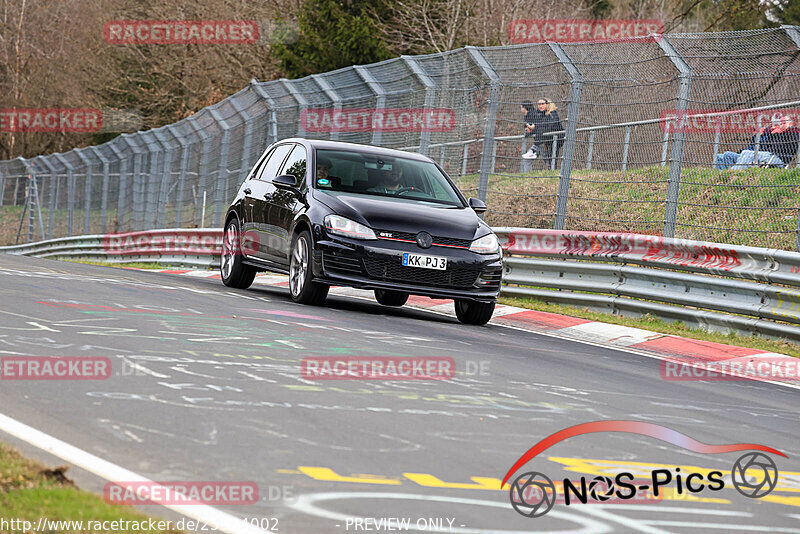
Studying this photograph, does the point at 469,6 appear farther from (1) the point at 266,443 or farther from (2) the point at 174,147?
(1) the point at 266,443

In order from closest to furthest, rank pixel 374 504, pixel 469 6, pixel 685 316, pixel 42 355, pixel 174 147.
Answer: pixel 374 504 < pixel 42 355 < pixel 685 316 < pixel 174 147 < pixel 469 6

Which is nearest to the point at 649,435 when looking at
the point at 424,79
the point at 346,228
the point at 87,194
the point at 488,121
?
the point at 346,228

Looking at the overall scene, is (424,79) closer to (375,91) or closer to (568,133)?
(375,91)

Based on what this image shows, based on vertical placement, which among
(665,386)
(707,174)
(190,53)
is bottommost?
(665,386)

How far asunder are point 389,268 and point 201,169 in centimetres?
1422

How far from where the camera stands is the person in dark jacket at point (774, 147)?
1216cm

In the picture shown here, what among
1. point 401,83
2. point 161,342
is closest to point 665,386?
point 161,342

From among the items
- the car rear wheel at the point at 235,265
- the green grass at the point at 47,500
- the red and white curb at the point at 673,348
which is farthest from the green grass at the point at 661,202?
the green grass at the point at 47,500

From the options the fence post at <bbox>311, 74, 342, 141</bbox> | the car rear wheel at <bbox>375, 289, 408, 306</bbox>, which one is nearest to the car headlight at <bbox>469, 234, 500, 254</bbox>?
the car rear wheel at <bbox>375, 289, 408, 306</bbox>

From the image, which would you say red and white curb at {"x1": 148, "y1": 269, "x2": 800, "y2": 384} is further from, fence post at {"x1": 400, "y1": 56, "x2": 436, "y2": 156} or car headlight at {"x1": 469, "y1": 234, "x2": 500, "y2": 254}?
fence post at {"x1": 400, "y1": 56, "x2": 436, "y2": 156}

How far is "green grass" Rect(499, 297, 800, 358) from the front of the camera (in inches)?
447

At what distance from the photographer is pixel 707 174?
13344mm

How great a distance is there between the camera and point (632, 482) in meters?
5.17

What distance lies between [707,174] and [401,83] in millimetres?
5736
